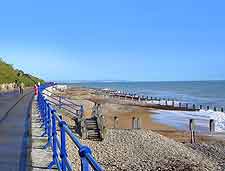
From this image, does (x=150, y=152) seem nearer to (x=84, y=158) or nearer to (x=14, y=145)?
(x=14, y=145)

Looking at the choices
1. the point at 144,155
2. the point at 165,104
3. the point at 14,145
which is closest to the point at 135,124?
the point at 144,155

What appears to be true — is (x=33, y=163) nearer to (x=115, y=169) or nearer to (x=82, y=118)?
(x=115, y=169)

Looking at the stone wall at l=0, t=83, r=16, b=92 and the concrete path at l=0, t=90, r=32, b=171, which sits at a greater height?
the stone wall at l=0, t=83, r=16, b=92

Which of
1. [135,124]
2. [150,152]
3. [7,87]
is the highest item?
[7,87]

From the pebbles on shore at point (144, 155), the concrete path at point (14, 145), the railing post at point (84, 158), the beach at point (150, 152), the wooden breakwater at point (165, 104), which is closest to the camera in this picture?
the railing post at point (84, 158)

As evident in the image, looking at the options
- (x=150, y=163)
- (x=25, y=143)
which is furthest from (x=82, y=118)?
(x=25, y=143)

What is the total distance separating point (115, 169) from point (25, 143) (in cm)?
556

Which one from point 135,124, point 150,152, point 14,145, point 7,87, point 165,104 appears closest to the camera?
point 14,145

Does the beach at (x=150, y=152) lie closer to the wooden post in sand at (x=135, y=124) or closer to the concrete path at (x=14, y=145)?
the concrete path at (x=14, y=145)

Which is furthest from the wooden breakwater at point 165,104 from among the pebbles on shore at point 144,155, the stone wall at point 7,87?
the pebbles on shore at point 144,155

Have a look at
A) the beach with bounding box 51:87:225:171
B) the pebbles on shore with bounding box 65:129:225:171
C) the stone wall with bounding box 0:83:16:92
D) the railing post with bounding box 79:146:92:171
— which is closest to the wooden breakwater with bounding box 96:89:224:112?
the stone wall with bounding box 0:83:16:92

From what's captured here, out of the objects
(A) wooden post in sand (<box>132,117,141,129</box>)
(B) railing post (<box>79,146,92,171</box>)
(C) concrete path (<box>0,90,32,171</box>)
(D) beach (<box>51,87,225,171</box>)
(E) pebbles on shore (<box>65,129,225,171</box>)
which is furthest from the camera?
(A) wooden post in sand (<box>132,117,141,129</box>)

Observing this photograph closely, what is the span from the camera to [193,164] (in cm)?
2058

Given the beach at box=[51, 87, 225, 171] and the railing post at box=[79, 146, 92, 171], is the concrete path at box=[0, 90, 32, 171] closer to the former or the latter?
the beach at box=[51, 87, 225, 171]
